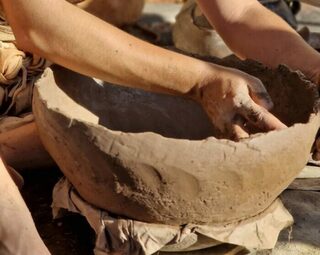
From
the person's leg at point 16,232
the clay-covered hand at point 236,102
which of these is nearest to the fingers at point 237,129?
the clay-covered hand at point 236,102

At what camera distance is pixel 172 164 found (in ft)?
5.10

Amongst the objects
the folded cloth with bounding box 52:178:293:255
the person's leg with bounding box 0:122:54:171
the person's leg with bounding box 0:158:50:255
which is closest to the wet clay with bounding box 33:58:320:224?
the folded cloth with bounding box 52:178:293:255

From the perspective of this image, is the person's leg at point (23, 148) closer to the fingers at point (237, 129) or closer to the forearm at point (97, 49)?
the forearm at point (97, 49)

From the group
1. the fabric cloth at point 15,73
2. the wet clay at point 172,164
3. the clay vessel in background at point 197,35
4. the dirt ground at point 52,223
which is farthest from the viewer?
the clay vessel in background at point 197,35

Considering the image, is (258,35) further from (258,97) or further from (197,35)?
(197,35)

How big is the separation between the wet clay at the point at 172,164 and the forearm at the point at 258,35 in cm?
9

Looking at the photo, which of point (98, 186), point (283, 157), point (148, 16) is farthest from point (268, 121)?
point (148, 16)

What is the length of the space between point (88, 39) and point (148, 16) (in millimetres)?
2034

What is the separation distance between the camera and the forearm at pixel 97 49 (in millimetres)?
1743

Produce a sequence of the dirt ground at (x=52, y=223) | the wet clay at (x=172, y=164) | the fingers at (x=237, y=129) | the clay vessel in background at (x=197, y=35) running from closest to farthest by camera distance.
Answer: the wet clay at (x=172, y=164)
the fingers at (x=237, y=129)
the dirt ground at (x=52, y=223)
the clay vessel in background at (x=197, y=35)

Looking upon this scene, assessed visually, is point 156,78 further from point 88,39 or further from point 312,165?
point 312,165

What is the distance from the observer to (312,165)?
229cm

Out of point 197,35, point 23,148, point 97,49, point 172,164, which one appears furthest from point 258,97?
point 197,35

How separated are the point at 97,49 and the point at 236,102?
0.36 meters
